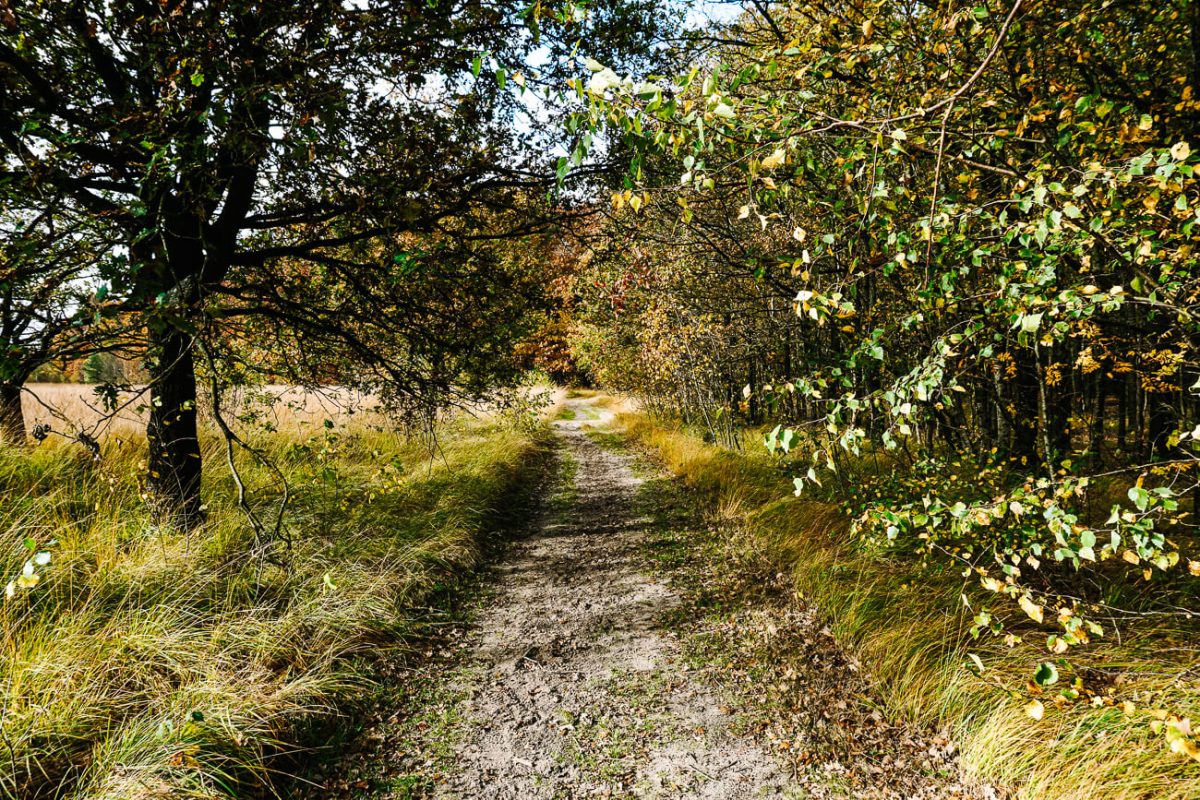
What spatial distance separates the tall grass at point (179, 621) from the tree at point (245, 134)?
29.7 inches

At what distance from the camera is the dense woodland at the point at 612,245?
2.27m

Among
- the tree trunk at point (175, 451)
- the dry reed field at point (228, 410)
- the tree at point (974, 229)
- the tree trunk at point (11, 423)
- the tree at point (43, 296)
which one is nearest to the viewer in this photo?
the tree at point (974, 229)

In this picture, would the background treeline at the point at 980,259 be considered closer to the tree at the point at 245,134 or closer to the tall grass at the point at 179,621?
the tree at the point at 245,134

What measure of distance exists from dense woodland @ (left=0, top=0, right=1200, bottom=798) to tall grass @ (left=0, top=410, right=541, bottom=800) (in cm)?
5

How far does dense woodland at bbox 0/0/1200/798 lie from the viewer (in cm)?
227

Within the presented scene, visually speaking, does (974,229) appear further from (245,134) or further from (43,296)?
(43,296)

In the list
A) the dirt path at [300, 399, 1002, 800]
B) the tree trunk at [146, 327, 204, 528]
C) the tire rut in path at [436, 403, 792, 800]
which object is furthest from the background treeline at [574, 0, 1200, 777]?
the tree trunk at [146, 327, 204, 528]

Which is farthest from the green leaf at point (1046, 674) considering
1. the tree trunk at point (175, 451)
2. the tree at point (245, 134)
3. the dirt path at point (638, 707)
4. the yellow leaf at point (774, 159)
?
the tree trunk at point (175, 451)

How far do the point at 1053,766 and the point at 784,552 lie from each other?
134 inches

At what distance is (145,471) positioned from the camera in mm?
4621

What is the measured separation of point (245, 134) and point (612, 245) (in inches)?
136

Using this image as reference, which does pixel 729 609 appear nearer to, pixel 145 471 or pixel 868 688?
pixel 868 688

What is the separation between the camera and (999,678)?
3.50m

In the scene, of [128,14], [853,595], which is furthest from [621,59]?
[853,595]
